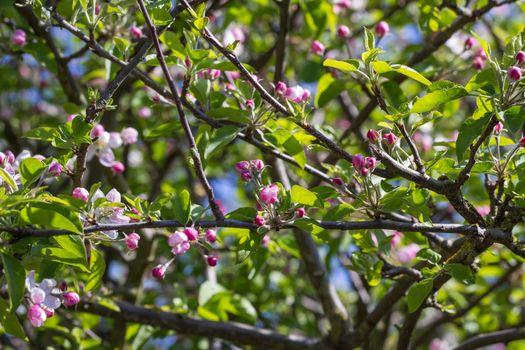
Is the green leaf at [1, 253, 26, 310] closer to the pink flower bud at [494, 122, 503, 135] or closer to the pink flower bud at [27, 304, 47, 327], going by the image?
the pink flower bud at [27, 304, 47, 327]

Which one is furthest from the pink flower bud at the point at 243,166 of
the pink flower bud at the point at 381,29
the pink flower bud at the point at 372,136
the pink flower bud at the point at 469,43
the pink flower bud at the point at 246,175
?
the pink flower bud at the point at 469,43

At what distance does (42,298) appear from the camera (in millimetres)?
2043

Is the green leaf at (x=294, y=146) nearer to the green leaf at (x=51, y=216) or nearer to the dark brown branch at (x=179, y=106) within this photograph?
the dark brown branch at (x=179, y=106)

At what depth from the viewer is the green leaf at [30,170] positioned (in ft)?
6.17

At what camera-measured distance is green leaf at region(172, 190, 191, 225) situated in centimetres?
198

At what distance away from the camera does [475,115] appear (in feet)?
6.48

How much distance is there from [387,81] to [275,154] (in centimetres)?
71

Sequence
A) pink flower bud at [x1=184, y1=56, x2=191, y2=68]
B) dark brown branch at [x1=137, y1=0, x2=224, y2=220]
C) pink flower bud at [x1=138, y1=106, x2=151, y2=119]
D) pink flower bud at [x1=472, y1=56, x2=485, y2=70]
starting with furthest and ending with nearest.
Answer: pink flower bud at [x1=138, y1=106, x2=151, y2=119] → pink flower bud at [x1=472, y1=56, x2=485, y2=70] → pink flower bud at [x1=184, y1=56, x2=191, y2=68] → dark brown branch at [x1=137, y1=0, x2=224, y2=220]

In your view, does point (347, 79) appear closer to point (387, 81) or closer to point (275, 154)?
point (387, 81)

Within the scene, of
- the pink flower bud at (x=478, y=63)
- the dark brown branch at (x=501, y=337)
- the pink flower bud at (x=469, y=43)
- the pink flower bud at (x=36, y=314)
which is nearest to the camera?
the pink flower bud at (x=36, y=314)

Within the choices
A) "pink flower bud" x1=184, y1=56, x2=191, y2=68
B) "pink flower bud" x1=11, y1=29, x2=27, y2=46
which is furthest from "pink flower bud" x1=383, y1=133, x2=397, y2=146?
"pink flower bud" x1=11, y1=29, x2=27, y2=46

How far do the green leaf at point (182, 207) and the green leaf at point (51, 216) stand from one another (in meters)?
0.30

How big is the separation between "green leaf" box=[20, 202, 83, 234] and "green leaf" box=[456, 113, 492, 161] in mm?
992

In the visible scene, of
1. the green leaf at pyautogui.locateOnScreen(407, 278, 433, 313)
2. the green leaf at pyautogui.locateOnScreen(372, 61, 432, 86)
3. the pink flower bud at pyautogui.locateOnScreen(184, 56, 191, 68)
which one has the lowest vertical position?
the green leaf at pyautogui.locateOnScreen(407, 278, 433, 313)
